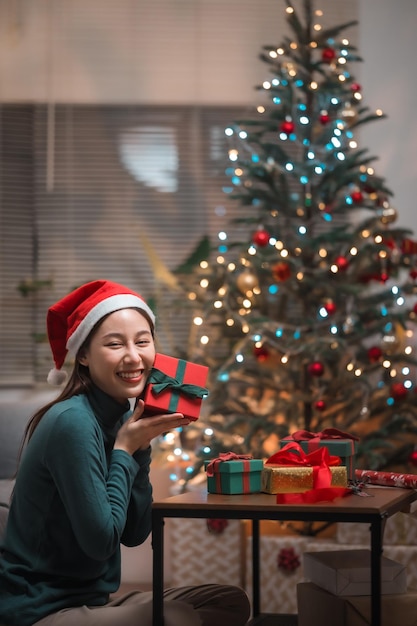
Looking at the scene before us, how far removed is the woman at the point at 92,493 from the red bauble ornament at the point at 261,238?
5.40 ft

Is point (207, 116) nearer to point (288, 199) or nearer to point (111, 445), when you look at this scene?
point (288, 199)

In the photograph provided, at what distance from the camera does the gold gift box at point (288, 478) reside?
1.99 meters

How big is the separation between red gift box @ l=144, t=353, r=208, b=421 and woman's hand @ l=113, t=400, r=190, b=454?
0.02 metres

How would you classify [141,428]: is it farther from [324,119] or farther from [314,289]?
[324,119]

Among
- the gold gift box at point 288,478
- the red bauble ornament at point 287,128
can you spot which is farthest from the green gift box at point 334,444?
the red bauble ornament at point 287,128

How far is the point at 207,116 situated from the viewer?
4766mm

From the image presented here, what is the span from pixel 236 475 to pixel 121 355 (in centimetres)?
38

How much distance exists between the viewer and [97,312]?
2.11 metres

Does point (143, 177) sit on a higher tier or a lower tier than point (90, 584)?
higher

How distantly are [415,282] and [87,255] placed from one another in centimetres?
175

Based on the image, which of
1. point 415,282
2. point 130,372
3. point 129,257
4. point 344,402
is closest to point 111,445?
point 130,372

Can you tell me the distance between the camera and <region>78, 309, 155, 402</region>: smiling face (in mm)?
2070

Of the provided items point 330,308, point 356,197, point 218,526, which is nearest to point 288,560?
point 218,526

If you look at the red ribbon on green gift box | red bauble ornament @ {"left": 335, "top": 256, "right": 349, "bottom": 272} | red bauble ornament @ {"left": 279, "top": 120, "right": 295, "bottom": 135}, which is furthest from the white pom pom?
red bauble ornament @ {"left": 279, "top": 120, "right": 295, "bottom": 135}
